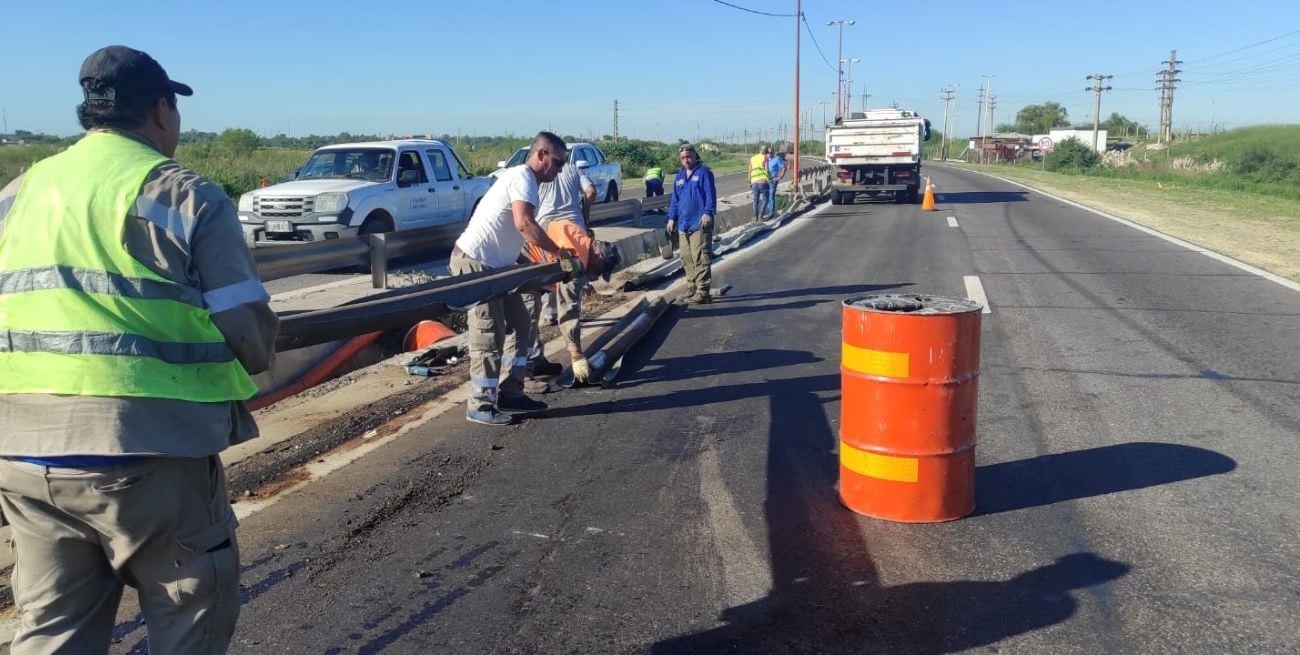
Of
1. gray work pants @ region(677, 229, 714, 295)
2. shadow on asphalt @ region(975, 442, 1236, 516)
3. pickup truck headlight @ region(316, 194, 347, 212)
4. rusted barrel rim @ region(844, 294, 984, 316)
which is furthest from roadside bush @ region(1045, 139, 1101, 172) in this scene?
rusted barrel rim @ region(844, 294, 984, 316)

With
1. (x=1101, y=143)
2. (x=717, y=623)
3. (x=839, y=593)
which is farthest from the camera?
(x=1101, y=143)

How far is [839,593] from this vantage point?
3.97 metres

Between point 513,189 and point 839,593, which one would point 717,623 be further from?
point 513,189

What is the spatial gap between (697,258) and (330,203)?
20.3ft

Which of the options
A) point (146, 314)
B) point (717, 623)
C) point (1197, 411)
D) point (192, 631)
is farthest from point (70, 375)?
point (1197, 411)

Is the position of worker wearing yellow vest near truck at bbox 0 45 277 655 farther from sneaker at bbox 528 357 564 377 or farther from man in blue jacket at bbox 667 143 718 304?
man in blue jacket at bbox 667 143 718 304

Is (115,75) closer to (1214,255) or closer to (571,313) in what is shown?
(571,313)

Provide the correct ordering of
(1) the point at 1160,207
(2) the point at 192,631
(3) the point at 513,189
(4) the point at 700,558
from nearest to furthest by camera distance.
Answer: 1. (2) the point at 192,631
2. (4) the point at 700,558
3. (3) the point at 513,189
4. (1) the point at 1160,207

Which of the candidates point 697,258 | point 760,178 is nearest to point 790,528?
point 697,258

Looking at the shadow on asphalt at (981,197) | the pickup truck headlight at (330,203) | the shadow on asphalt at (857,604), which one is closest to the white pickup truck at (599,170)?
the pickup truck headlight at (330,203)

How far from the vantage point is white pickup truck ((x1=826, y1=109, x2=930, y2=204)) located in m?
28.3

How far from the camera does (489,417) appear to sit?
635 cm

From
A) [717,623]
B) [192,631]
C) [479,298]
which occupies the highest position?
[479,298]

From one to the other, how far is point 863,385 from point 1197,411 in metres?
3.11
